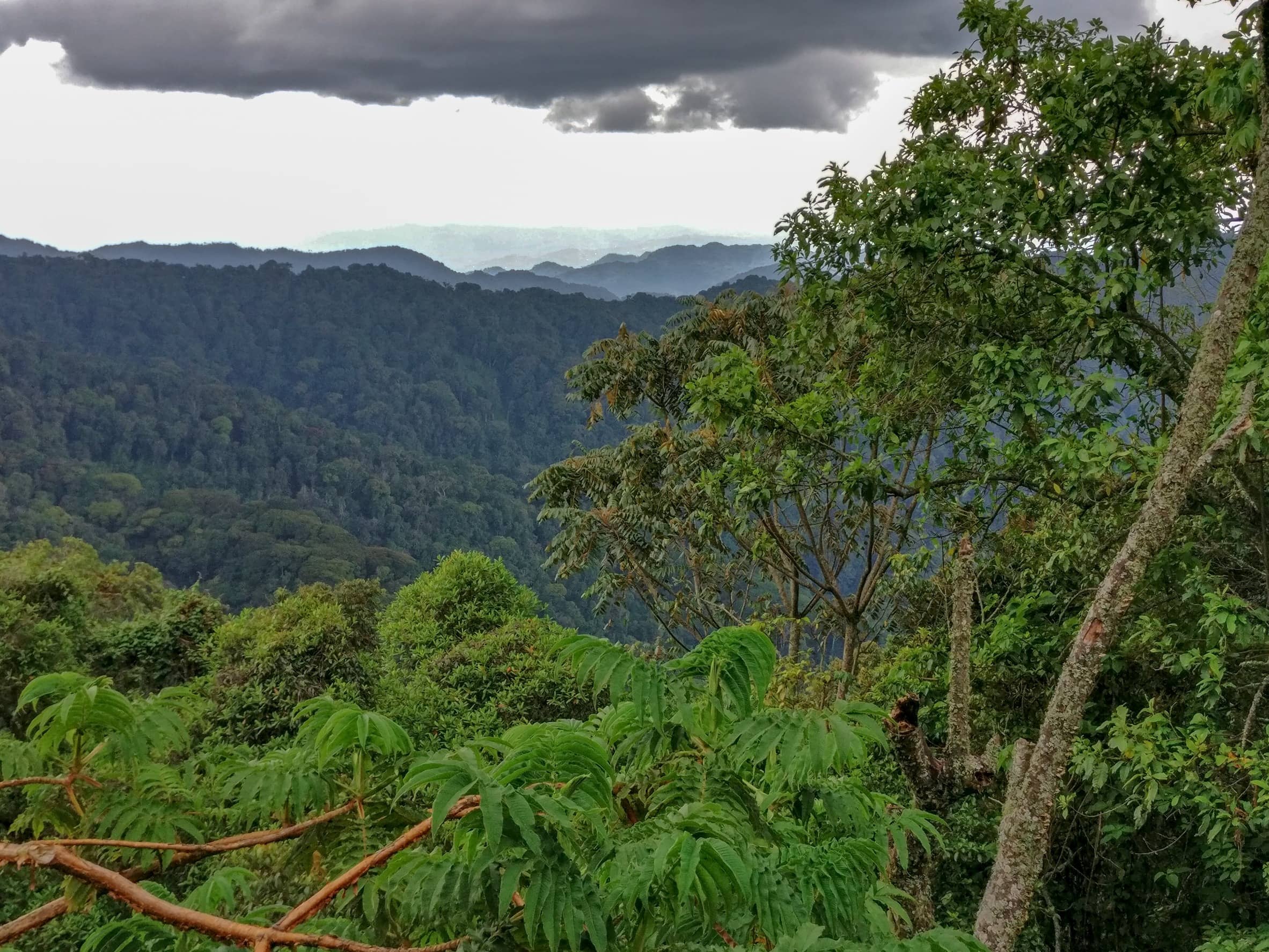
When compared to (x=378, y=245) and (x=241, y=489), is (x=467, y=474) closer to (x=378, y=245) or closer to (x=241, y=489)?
(x=241, y=489)

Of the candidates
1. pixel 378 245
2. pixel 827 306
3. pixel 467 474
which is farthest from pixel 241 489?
pixel 378 245

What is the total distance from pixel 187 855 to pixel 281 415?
Answer: 285 ft

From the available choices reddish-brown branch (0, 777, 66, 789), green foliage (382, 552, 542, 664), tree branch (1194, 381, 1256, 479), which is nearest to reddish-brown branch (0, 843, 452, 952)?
reddish-brown branch (0, 777, 66, 789)

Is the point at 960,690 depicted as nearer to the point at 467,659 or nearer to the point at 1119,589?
the point at 1119,589

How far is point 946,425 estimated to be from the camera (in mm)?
6316

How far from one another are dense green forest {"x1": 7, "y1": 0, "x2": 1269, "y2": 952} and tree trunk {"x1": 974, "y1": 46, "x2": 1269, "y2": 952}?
0.05 ft

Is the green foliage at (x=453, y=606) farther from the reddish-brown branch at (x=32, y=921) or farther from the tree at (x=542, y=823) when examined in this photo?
the reddish-brown branch at (x=32, y=921)

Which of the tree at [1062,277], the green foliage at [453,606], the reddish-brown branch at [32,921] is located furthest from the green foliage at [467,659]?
the reddish-brown branch at [32,921]

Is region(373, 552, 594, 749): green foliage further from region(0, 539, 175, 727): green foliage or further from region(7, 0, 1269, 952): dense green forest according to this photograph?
region(0, 539, 175, 727): green foliage

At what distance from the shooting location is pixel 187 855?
4.76ft

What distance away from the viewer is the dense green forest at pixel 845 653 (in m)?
1.66

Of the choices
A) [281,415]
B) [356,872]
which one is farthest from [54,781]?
[281,415]

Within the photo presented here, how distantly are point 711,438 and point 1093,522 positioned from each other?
6176mm

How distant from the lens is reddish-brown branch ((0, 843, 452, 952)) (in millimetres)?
1215
